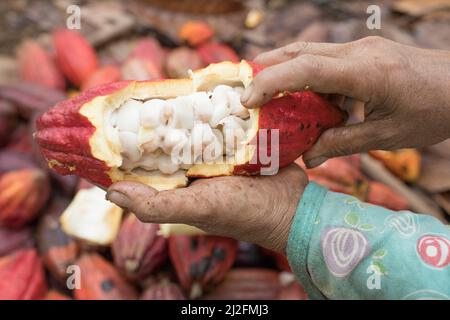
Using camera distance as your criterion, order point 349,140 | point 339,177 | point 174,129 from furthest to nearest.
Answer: point 339,177 < point 349,140 < point 174,129

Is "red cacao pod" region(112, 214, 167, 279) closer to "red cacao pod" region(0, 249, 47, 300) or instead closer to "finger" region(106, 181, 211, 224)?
"red cacao pod" region(0, 249, 47, 300)

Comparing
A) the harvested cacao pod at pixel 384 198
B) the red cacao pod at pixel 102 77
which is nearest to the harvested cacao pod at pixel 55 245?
the red cacao pod at pixel 102 77

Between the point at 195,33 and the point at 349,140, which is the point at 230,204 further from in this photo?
the point at 195,33

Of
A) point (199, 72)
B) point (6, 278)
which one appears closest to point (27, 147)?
point (6, 278)

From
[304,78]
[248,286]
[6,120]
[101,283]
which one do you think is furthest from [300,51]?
[6,120]

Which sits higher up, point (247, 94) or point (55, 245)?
point (247, 94)

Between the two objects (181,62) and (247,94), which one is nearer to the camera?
(247,94)

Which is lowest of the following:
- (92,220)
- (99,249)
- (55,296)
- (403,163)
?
(55,296)
